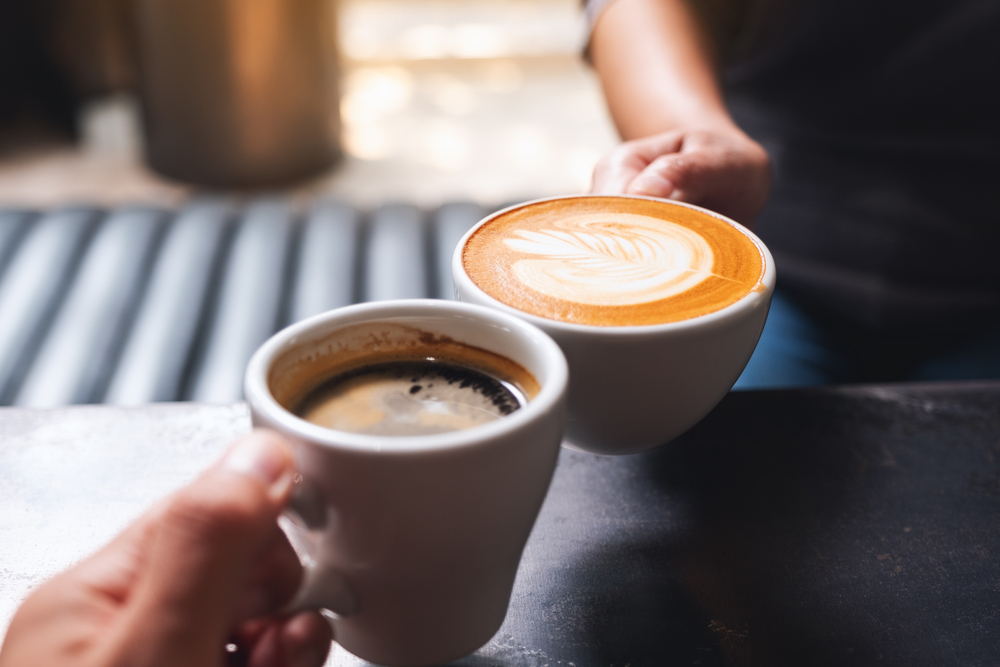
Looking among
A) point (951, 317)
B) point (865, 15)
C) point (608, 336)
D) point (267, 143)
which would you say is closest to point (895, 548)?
point (608, 336)

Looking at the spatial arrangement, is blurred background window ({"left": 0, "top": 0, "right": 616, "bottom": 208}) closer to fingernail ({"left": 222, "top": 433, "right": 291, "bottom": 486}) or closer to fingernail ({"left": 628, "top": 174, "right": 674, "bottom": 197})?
fingernail ({"left": 628, "top": 174, "right": 674, "bottom": 197})

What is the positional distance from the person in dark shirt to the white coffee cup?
51 centimetres

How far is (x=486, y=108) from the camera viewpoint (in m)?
3.51

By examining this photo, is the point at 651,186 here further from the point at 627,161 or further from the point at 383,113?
the point at 383,113

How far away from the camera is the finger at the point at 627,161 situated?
0.74m

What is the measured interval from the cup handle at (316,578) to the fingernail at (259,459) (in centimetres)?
3

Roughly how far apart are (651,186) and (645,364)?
294mm

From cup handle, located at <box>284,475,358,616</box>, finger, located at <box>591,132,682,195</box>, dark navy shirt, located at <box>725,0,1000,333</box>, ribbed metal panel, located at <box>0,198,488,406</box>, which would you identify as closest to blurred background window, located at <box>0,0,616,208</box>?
ribbed metal panel, located at <box>0,198,488,406</box>

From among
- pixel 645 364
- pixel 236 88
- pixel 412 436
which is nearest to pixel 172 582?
pixel 412 436

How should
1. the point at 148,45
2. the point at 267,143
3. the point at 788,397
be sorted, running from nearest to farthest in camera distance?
the point at 788,397
the point at 148,45
the point at 267,143

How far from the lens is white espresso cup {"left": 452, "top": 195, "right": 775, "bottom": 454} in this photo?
437 mm

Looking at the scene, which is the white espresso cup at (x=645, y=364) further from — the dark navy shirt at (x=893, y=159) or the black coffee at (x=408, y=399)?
the dark navy shirt at (x=893, y=159)

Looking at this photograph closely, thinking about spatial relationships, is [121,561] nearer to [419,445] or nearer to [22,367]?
[419,445]

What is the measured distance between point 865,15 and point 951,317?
1.20 ft
